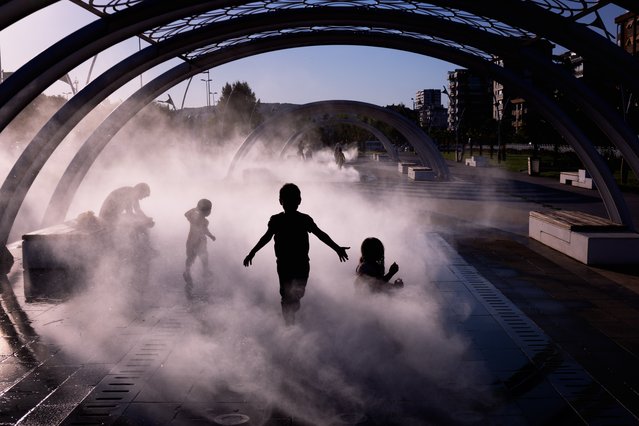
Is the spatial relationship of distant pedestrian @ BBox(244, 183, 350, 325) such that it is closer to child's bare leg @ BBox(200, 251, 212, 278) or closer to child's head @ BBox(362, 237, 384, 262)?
child's head @ BBox(362, 237, 384, 262)

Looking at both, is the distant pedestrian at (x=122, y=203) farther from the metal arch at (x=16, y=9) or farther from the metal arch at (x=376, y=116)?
the metal arch at (x=376, y=116)

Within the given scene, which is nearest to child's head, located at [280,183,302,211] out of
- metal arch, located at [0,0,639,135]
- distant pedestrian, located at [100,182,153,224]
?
metal arch, located at [0,0,639,135]

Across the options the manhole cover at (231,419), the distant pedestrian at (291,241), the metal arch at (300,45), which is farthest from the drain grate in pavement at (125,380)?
the metal arch at (300,45)

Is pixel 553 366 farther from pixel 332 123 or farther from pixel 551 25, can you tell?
pixel 332 123

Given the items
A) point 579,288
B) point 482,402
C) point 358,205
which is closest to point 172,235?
point 358,205

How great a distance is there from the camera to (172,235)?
14359 mm

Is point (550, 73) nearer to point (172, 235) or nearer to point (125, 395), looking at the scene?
point (172, 235)

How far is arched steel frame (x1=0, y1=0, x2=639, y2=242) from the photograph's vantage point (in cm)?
973

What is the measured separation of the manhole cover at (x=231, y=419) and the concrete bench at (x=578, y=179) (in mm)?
26058

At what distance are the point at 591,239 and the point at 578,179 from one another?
19974 mm

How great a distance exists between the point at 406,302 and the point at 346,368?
8.32ft

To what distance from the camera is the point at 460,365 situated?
18.7 ft

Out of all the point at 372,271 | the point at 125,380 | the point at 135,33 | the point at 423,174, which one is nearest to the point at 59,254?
the point at 135,33

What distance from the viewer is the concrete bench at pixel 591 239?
34.8 ft
